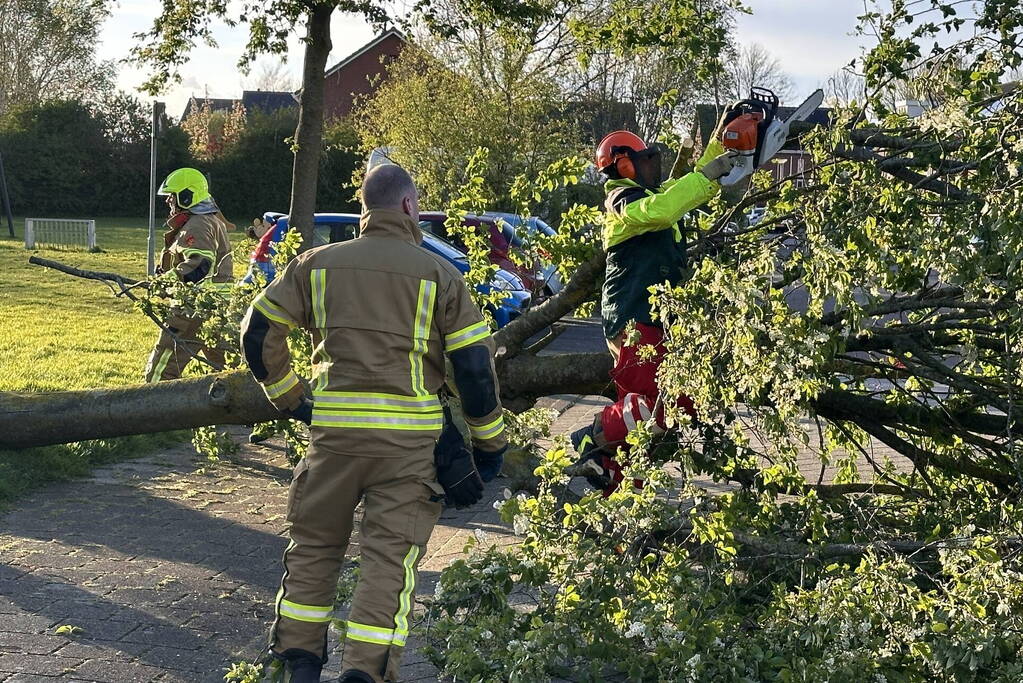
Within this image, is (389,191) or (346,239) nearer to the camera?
(389,191)

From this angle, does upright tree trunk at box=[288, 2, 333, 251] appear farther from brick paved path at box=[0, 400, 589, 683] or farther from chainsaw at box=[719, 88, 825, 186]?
chainsaw at box=[719, 88, 825, 186]

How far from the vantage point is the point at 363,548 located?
12.7ft

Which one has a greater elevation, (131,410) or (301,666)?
(131,410)

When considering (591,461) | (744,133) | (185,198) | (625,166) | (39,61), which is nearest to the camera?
(744,133)

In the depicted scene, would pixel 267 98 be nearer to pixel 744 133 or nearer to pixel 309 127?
pixel 309 127

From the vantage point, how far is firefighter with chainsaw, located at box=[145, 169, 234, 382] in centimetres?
811

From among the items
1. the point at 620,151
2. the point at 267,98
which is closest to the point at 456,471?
the point at 620,151

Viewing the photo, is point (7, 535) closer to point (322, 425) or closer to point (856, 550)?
point (322, 425)

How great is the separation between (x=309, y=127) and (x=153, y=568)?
623cm

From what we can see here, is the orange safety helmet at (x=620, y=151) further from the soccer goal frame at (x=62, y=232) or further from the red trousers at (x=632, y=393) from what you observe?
the soccer goal frame at (x=62, y=232)

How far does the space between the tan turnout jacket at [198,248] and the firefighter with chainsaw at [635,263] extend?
3650mm

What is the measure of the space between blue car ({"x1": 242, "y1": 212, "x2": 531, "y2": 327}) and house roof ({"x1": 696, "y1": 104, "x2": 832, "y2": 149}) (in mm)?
1283

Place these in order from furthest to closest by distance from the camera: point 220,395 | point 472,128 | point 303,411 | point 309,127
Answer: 1. point 472,128
2. point 309,127
3. point 220,395
4. point 303,411

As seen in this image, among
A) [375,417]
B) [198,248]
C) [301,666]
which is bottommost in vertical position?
[301,666]
